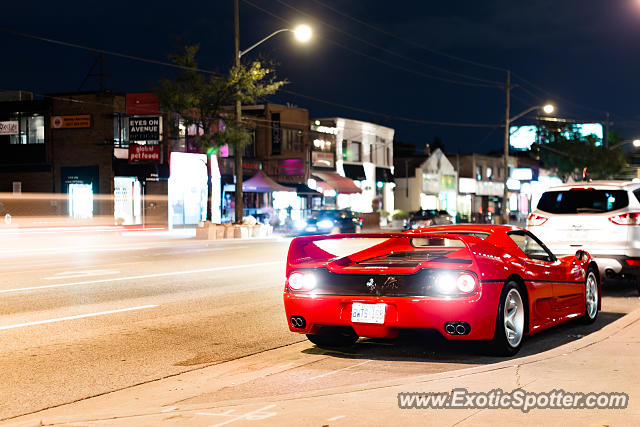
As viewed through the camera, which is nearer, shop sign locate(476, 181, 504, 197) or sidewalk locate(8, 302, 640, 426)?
sidewalk locate(8, 302, 640, 426)

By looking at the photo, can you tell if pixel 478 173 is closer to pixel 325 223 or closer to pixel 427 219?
pixel 427 219

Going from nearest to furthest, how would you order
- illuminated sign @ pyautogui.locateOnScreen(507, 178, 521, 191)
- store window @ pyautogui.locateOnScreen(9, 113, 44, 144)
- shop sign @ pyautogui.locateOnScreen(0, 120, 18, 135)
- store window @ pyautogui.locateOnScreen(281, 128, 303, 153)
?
1. shop sign @ pyautogui.locateOnScreen(0, 120, 18, 135)
2. store window @ pyautogui.locateOnScreen(9, 113, 44, 144)
3. store window @ pyautogui.locateOnScreen(281, 128, 303, 153)
4. illuminated sign @ pyautogui.locateOnScreen(507, 178, 521, 191)

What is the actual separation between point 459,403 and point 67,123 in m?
47.1

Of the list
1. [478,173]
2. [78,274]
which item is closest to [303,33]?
[78,274]

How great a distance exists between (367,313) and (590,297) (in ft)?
12.8

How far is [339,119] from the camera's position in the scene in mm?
65438

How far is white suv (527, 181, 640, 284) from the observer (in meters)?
13.3

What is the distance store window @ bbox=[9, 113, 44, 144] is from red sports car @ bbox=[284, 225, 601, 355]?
45.5 meters

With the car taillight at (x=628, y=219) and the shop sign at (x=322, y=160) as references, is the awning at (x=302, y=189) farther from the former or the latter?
the car taillight at (x=628, y=219)

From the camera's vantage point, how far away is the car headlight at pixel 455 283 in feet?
24.3

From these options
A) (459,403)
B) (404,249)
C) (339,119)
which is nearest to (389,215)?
(339,119)

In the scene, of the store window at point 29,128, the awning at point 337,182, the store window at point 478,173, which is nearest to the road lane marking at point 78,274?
the store window at point 29,128

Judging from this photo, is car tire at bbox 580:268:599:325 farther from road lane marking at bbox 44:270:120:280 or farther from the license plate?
road lane marking at bbox 44:270:120:280

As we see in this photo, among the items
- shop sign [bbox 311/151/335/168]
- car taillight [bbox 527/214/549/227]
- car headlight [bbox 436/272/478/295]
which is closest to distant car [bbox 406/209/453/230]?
shop sign [bbox 311/151/335/168]
